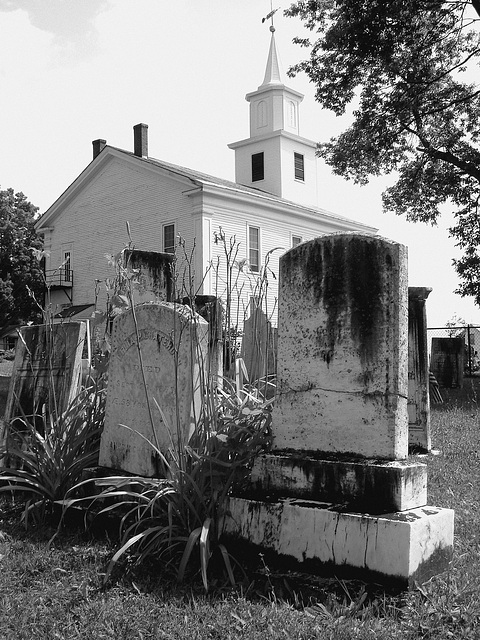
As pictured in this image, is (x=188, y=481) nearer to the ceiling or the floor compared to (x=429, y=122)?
nearer to the floor

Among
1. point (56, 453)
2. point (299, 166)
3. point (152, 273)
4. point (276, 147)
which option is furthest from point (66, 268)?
point (56, 453)

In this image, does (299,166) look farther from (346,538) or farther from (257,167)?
(346,538)

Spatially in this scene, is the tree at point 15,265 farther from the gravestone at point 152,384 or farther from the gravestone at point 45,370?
the gravestone at point 152,384

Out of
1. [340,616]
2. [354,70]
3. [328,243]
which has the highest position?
[354,70]

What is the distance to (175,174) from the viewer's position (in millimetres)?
25891

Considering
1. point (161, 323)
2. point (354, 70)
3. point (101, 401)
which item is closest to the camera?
point (161, 323)

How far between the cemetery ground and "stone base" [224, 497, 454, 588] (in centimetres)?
8

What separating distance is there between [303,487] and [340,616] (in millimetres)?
948

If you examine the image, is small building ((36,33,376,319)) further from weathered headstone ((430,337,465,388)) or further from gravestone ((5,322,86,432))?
gravestone ((5,322,86,432))

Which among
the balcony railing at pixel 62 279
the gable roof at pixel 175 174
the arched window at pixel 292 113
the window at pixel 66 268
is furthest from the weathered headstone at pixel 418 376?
the arched window at pixel 292 113

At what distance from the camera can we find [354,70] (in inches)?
704

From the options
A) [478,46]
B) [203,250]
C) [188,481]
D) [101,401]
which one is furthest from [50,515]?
[203,250]

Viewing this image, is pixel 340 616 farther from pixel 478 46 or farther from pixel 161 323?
pixel 478 46

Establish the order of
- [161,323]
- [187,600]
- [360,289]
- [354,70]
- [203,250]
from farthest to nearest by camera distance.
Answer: [203,250], [354,70], [161,323], [360,289], [187,600]
